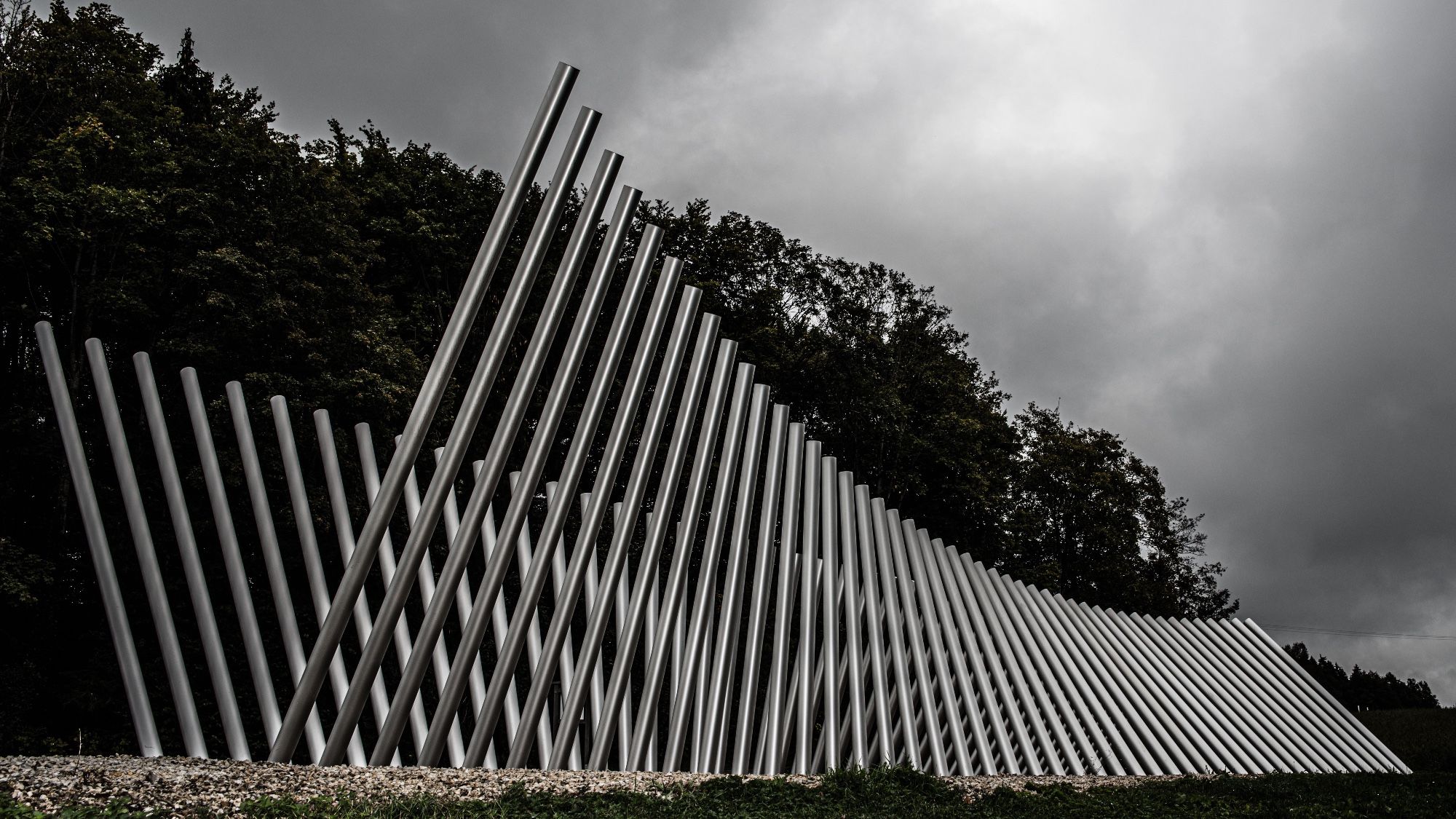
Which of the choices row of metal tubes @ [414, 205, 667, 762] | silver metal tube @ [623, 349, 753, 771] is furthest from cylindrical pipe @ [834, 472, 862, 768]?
row of metal tubes @ [414, 205, 667, 762]

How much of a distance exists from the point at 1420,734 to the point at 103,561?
107 feet

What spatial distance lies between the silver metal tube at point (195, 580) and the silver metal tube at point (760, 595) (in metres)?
3.71

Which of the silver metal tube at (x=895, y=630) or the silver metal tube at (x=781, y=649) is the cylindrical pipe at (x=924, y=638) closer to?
the silver metal tube at (x=895, y=630)

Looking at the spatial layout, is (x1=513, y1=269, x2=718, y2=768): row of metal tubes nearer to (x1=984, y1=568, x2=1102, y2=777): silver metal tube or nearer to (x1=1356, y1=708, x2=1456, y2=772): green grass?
(x1=984, y1=568, x2=1102, y2=777): silver metal tube

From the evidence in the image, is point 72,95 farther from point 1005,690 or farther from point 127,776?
point 1005,690

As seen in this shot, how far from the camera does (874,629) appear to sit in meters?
9.45

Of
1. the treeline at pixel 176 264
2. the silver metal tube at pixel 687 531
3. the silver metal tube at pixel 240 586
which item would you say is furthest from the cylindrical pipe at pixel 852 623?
the treeline at pixel 176 264

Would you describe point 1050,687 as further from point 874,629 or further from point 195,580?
point 195,580

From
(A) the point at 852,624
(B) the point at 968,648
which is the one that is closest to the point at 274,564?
(A) the point at 852,624

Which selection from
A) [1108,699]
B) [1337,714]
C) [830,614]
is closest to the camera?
[830,614]

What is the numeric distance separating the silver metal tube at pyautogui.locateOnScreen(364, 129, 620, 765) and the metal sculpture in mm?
22

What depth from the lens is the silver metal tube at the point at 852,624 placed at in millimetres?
8695

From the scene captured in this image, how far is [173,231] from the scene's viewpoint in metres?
18.5

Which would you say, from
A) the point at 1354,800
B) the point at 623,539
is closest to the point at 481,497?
the point at 623,539
